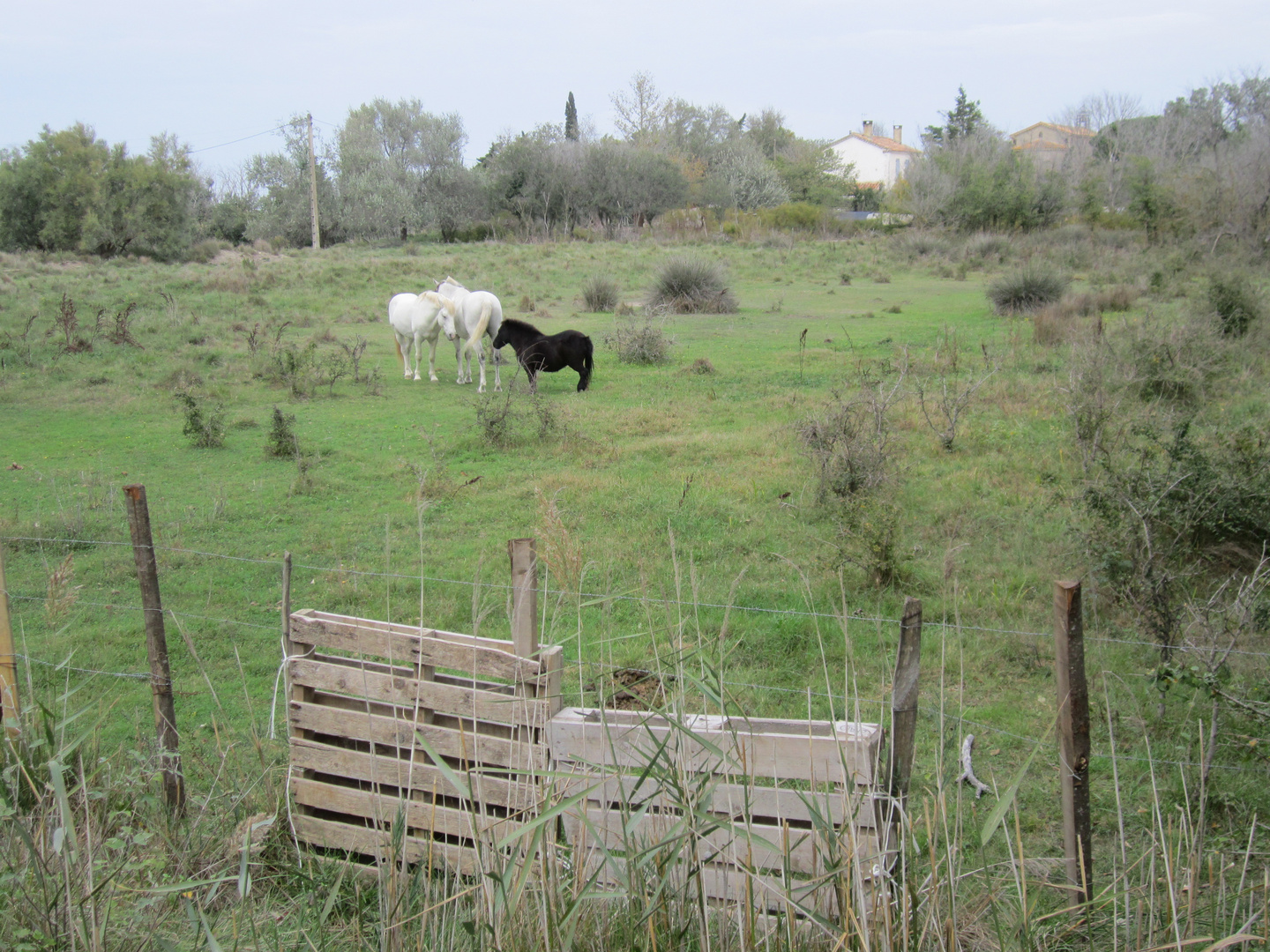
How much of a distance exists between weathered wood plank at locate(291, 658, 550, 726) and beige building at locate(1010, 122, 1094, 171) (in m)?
44.5

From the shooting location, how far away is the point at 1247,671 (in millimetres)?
4914

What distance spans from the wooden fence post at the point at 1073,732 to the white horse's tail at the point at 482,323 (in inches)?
487

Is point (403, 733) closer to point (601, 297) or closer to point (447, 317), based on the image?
point (447, 317)

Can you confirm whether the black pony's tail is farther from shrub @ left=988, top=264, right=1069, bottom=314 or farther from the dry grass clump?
shrub @ left=988, top=264, right=1069, bottom=314

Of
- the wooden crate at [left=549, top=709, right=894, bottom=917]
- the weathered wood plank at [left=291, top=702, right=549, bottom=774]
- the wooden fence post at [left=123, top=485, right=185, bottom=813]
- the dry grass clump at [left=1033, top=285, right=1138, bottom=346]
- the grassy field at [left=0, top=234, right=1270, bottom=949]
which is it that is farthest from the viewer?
the dry grass clump at [left=1033, top=285, right=1138, bottom=346]

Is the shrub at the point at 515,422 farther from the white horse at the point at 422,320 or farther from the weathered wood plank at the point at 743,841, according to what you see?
the weathered wood plank at the point at 743,841

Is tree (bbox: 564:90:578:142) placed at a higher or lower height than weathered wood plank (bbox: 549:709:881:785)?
higher

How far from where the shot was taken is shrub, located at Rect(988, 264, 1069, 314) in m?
19.3

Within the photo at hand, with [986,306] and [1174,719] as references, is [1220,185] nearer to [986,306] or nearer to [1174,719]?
[986,306]

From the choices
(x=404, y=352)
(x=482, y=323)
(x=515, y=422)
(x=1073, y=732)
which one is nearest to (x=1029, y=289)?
(x=482, y=323)

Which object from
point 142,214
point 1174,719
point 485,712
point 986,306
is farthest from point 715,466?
point 142,214

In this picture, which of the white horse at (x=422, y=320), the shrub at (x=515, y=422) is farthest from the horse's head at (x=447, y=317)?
the shrub at (x=515, y=422)

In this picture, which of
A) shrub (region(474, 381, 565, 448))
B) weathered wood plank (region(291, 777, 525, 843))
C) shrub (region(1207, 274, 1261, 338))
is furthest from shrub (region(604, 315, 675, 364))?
weathered wood plank (region(291, 777, 525, 843))

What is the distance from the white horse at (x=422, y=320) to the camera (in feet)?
49.3
